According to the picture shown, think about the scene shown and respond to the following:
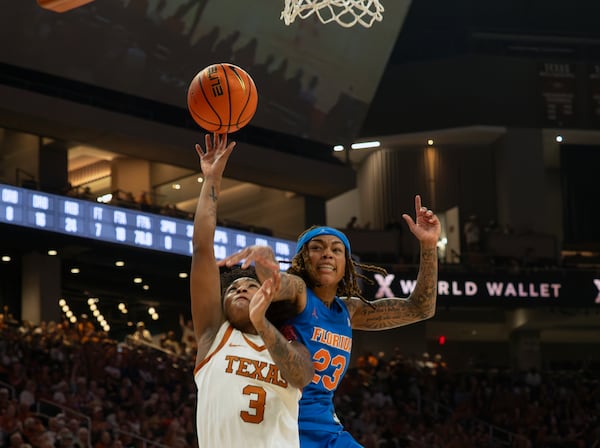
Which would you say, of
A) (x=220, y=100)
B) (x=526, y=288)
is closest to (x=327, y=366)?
(x=220, y=100)

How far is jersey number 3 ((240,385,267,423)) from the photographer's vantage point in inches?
198

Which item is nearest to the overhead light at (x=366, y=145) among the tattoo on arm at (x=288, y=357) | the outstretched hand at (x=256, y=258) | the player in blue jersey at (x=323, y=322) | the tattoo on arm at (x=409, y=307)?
the tattoo on arm at (x=409, y=307)

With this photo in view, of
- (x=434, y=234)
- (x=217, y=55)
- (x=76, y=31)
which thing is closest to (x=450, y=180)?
(x=217, y=55)

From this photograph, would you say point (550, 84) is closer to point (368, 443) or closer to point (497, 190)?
point (497, 190)

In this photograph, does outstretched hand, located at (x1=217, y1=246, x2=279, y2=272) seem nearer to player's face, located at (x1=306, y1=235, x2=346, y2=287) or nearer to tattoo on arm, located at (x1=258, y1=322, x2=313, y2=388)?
tattoo on arm, located at (x1=258, y1=322, x2=313, y2=388)

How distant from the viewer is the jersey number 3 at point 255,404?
5.03 m

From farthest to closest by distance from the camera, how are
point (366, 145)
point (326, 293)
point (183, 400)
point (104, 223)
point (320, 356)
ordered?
1. point (366, 145)
2. point (104, 223)
3. point (183, 400)
4. point (326, 293)
5. point (320, 356)

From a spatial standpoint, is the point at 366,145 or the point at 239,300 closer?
the point at 239,300

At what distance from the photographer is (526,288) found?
28.6m

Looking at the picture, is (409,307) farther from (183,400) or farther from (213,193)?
(183,400)

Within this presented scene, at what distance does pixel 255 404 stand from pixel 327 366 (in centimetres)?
40

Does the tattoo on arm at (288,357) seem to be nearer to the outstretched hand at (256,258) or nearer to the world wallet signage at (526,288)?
the outstretched hand at (256,258)

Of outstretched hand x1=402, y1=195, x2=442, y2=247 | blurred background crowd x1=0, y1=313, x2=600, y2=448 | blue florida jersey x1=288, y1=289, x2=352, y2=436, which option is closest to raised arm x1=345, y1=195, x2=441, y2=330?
outstretched hand x1=402, y1=195, x2=442, y2=247

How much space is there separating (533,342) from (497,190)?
457 centimetres
